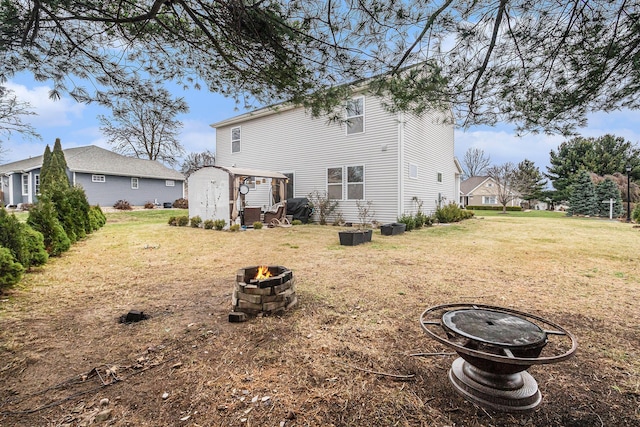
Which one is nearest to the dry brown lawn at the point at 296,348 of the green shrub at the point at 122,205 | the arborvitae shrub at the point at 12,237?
the arborvitae shrub at the point at 12,237

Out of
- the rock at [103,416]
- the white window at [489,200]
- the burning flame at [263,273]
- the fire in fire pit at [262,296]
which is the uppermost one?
the white window at [489,200]

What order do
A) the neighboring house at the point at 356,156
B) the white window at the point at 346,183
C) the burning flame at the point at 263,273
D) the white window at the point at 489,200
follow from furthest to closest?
the white window at the point at 489,200 < the white window at the point at 346,183 < the neighboring house at the point at 356,156 < the burning flame at the point at 263,273

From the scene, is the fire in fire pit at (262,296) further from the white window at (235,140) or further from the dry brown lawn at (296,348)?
the white window at (235,140)

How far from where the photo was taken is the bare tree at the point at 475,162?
3897cm

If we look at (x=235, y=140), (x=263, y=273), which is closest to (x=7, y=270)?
(x=263, y=273)

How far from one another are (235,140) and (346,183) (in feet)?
23.5

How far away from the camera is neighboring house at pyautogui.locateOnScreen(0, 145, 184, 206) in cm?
1827

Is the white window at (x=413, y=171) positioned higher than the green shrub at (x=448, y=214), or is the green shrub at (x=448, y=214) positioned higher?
the white window at (x=413, y=171)

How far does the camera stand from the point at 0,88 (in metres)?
3.04

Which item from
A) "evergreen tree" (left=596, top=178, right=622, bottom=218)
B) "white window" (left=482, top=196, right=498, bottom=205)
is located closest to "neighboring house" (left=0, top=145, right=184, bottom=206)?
"evergreen tree" (left=596, top=178, right=622, bottom=218)

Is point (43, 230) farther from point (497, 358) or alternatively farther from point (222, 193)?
point (497, 358)

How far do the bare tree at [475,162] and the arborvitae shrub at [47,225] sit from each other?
141 ft

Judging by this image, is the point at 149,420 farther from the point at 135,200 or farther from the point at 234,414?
the point at 135,200

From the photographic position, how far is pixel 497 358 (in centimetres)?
152
